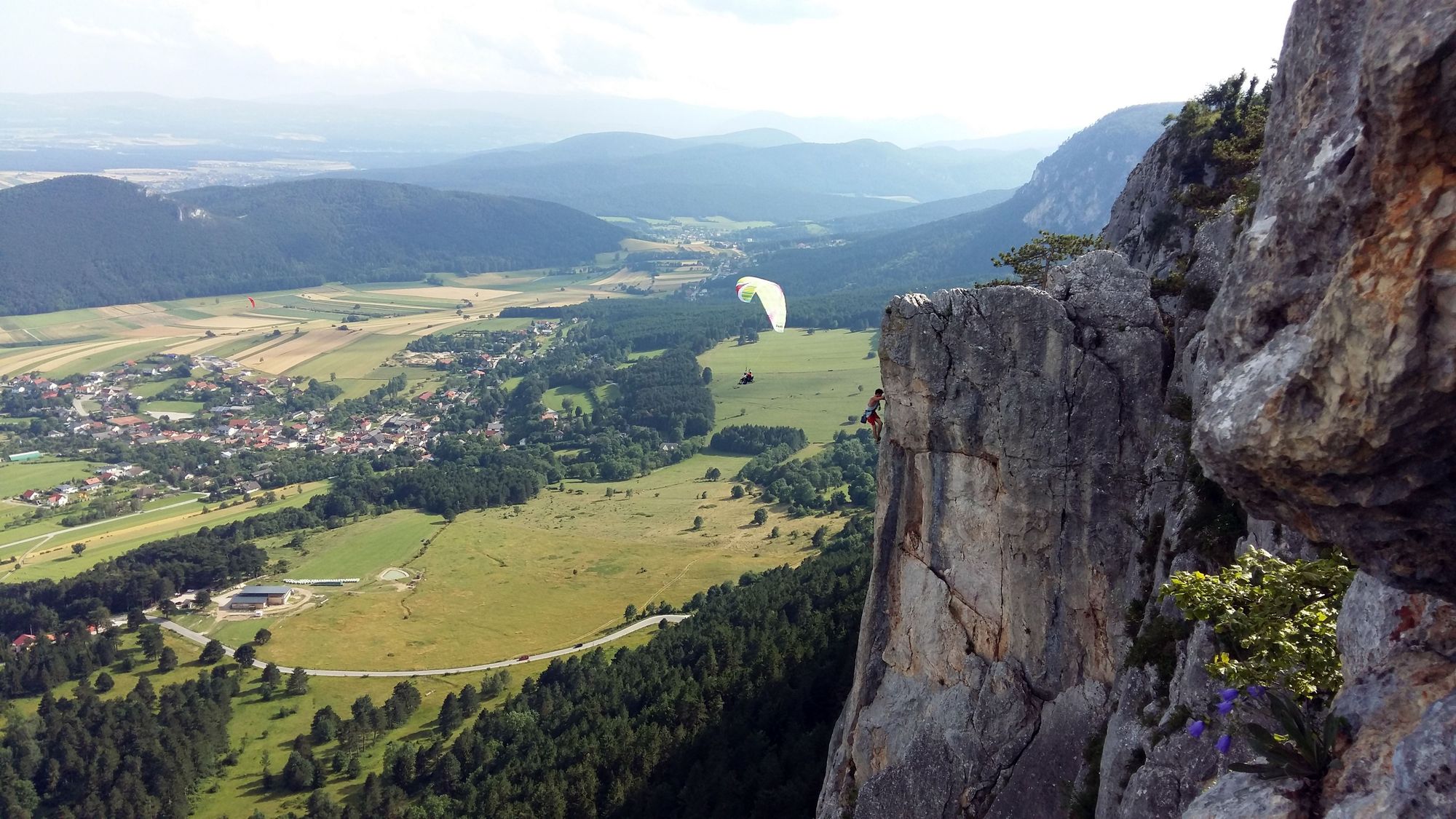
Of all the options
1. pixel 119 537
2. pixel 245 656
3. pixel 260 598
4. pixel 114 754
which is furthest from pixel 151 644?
pixel 119 537

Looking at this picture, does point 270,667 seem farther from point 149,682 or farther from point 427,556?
point 427,556

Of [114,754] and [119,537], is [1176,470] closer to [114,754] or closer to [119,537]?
[114,754]

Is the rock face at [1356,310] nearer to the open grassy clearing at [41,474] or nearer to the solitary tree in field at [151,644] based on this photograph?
the solitary tree in field at [151,644]

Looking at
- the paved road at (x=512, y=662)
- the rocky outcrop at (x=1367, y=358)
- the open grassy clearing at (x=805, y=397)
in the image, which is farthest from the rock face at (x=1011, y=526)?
the open grassy clearing at (x=805, y=397)

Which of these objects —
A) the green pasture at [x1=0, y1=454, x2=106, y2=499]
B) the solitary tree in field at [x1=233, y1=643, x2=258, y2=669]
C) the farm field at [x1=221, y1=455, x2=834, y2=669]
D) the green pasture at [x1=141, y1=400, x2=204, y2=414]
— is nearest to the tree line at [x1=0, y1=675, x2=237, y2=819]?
the solitary tree in field at [x1=233, y1=643, x2=258, y2=669]

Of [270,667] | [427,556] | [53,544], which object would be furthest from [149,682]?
[53,544]
